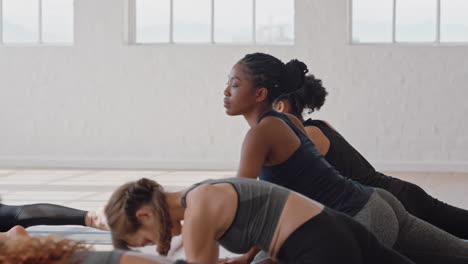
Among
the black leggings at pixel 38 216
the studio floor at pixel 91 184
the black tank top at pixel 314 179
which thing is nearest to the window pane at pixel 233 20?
the studio floor at pixel 91 184

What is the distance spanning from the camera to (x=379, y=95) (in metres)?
7.87

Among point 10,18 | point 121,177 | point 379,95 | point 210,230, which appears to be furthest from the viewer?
point 10,18

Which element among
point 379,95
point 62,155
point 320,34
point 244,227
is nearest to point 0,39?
point 62,155

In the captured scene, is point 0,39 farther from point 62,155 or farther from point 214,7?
point 214,7

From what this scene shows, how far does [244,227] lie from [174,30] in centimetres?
620

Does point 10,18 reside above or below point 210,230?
above

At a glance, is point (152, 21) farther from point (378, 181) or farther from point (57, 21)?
point (378, 181)

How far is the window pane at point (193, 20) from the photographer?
816 centimetres

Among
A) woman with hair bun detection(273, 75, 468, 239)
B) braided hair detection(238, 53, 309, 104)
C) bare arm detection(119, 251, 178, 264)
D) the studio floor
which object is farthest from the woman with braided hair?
the studio floor

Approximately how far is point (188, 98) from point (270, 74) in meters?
5.12

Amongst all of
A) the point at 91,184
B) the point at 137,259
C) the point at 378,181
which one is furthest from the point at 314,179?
the point at 91,184

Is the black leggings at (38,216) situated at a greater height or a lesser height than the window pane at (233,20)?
lesser

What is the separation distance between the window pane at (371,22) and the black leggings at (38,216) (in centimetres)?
471

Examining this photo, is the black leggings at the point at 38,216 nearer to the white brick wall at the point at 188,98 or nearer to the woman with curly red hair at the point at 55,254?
the woman with curly red hair at the point at 55,254
